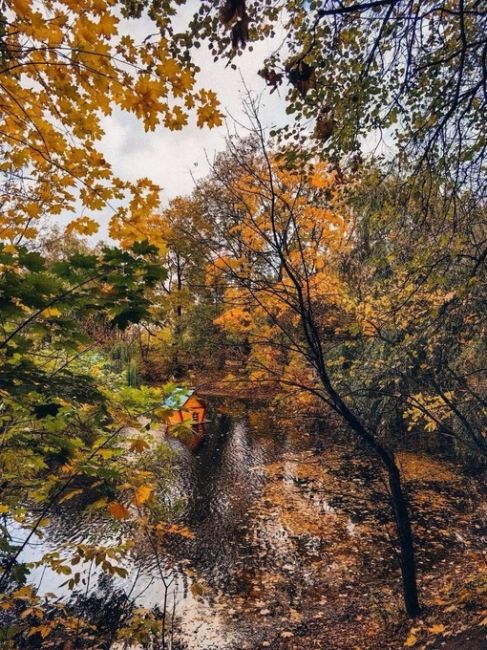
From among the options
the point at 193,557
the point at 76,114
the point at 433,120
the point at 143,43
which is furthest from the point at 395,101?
the point at 193,557

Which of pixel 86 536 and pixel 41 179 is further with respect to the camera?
pixel 86 536

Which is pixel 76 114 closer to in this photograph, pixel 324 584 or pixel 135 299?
pixel 135 299

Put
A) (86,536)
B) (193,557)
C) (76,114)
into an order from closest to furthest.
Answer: (76,114), (193,557), (86,536)

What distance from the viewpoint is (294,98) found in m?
2.78

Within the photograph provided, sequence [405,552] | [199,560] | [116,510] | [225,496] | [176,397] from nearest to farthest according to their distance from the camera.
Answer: [116,510] → [176,397] → [405,552] → [199,560] → [225,496]

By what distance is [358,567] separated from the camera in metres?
5.75

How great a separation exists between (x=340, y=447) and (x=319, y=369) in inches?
308

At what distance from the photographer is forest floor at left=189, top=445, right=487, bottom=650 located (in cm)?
399

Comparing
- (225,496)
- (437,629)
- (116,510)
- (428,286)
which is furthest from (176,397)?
(225,496)

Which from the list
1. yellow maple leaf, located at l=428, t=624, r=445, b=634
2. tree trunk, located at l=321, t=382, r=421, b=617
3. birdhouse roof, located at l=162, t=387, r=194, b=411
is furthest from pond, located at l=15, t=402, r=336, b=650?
yellow maple leaf, located at l=428, t=624, r=445, b=634

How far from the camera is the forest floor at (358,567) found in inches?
157

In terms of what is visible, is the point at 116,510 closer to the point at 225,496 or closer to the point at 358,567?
the point at 358,567

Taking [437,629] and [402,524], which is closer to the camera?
[437,629]

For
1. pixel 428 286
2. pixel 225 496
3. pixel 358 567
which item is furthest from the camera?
pixel 225 496
